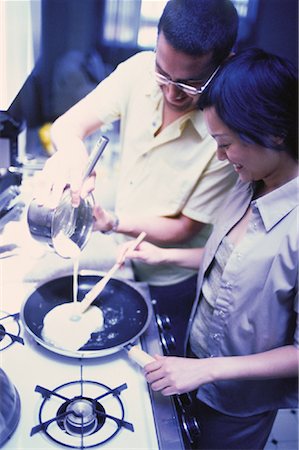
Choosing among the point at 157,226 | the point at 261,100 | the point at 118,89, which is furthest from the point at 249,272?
the point at 118,89

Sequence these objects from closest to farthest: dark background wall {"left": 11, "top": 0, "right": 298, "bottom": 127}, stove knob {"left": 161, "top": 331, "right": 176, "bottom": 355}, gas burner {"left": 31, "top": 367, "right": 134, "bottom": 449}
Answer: gas burner {"left": 31, "top": 367, "right": 134, "bottom": 449} → stove knob {"left": 161, "top": 331, "right": 176, "bottom": 355} → dark background wall {"left": 11, "top": 0, "right": 298, "bottom": 127}

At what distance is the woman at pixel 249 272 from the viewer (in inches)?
34.1

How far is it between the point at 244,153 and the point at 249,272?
27 centimetres

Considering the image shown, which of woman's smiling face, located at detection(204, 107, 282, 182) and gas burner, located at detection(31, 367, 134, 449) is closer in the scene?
gas burner, located at detection(31, 367, 134, 449)

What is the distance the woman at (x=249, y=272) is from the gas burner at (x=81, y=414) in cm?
10

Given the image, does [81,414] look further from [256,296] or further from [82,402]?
[256,296]

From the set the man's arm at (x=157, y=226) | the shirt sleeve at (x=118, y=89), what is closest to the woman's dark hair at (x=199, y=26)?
the shirt sleeve at (x=118, y=89)

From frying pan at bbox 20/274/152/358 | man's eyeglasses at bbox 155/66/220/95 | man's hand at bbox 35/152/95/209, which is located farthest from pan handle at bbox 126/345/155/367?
man's eyeglasses at bbox 155/66/220/95

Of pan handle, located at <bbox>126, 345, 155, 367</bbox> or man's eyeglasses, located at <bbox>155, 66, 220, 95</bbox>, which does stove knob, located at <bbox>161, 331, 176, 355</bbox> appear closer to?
pan handle, located at <bbox>126, 345, 155, 367</bbox>

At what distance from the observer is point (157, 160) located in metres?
1.37

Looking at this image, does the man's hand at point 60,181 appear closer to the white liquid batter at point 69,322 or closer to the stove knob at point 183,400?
the white liquid batter at point 69,322

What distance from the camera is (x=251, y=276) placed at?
0.97m

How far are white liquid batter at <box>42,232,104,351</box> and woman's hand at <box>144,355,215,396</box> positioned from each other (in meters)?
0.20

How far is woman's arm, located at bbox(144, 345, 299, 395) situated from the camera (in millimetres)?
874
